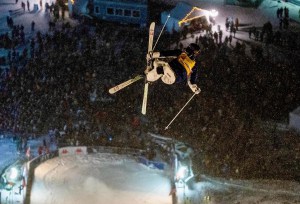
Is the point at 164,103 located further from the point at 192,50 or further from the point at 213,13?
the point at 192,50

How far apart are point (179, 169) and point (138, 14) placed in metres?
17.7

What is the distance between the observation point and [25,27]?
1526 inches

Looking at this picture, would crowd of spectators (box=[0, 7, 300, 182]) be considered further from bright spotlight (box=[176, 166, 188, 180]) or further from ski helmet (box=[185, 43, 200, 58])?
ski helmet (box=[185, 43, 200, 58])

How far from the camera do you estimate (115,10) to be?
1585 inches

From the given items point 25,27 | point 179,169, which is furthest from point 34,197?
point 25,27

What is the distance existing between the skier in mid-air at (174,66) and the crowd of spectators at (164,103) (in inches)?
400

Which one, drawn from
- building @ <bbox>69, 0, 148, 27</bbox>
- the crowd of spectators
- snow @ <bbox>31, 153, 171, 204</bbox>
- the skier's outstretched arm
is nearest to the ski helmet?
the skier's outstretched arm

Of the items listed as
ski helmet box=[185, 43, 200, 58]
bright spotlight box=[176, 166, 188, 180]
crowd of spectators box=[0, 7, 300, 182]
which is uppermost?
ski helmet box=[185, 43, 200, 58]

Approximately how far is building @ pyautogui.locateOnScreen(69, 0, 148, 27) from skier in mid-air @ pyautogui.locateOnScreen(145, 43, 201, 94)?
79.4 ft

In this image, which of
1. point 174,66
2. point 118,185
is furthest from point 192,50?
point 118,185

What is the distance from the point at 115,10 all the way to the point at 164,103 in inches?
525

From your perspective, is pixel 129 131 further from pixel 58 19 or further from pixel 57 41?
pixel 58 19

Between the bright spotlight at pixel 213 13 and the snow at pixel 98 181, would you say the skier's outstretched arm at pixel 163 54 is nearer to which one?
the snow at pixel 98 181

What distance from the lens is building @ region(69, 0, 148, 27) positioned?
39.7m
